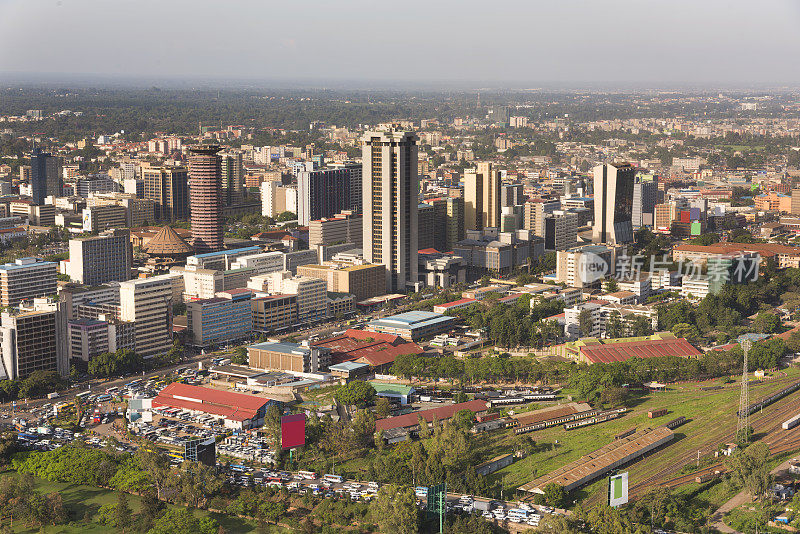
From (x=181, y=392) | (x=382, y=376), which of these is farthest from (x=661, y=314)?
(x=181, y=392)

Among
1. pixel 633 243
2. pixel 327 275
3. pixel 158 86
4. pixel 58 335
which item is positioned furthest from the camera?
pixel 158 86

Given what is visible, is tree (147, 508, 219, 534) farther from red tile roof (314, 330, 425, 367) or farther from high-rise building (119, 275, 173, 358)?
high-rise building (119, 275, 173, 358)

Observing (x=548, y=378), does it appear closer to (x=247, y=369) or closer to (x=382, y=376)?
(x=382, y=376)

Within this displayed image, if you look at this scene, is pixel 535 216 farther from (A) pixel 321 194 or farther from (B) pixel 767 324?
(B) pixel 767 324

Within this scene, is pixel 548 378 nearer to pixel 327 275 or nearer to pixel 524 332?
pixel 524 332

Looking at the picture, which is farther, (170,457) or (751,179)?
(751,179)

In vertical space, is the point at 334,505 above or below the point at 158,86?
below

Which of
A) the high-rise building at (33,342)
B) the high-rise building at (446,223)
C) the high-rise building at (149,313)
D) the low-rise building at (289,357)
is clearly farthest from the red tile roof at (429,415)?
the high-rise building at (446,223)

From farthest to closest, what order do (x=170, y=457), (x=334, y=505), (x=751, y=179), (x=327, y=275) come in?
(x=751, y=179), (x=327, y=275), (x=170, y=457), (x=334, y=505)
